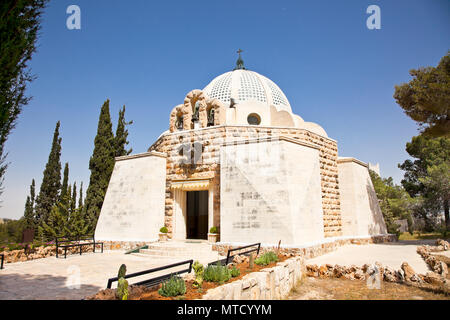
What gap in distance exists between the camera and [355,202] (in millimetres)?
12547

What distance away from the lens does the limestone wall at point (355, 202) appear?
41.0 ft

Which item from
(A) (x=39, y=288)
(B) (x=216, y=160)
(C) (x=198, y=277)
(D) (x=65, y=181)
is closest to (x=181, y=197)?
(B) (x=216, y=160)

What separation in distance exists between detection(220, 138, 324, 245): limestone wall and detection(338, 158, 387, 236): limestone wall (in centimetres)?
291

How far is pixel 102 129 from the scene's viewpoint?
16703 millimetres

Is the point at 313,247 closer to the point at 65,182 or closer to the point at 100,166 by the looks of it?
the point at 100,166

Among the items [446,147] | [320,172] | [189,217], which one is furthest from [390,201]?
[189,217]

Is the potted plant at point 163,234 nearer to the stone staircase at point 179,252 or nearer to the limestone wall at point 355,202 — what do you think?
the stone staircase at point 179,252

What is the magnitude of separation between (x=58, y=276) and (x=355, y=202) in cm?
1142

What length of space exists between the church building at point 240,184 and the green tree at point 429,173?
8.43 meters

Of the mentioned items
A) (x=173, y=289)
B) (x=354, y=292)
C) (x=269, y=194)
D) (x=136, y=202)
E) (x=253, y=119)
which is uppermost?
(x=253, y=119)

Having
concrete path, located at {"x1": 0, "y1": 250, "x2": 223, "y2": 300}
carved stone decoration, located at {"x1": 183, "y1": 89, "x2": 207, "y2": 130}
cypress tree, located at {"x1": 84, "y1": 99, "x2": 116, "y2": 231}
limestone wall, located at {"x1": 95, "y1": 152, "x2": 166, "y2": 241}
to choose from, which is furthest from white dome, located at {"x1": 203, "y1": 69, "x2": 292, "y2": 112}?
concrete path, located at {"x1": 0, "y1": 250, "x2": 223, "y2": 300}
